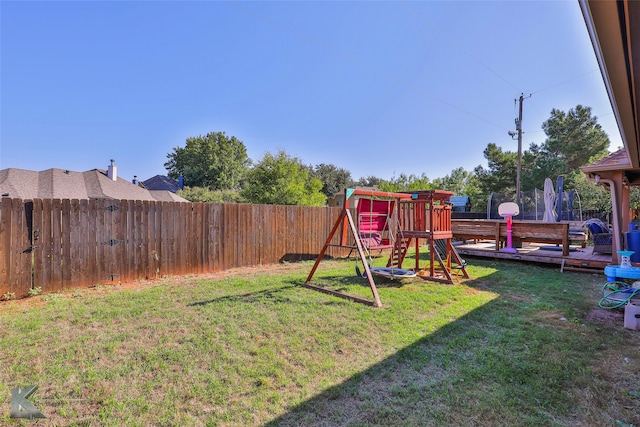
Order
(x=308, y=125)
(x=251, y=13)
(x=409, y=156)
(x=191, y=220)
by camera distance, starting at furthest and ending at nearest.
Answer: (x=409, y=156) < (x=308, y=125) < (x=251, y=13) < (x=191, y=220)

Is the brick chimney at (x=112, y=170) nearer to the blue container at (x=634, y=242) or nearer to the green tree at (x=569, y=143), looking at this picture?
the blue container at (x=634, y=242)

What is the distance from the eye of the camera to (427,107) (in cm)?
1559

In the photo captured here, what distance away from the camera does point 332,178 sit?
127 ft

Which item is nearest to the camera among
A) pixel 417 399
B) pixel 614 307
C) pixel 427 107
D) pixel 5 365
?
pixel 417 399

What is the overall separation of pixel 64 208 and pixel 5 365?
329 centimetres

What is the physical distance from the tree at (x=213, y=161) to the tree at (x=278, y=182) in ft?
76.5

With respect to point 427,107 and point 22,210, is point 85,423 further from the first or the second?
point 427,107

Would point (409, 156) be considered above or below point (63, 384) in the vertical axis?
above

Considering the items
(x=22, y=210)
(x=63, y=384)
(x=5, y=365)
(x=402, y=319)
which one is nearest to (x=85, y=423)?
(x=63, y=384)

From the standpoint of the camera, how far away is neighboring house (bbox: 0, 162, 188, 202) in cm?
1215

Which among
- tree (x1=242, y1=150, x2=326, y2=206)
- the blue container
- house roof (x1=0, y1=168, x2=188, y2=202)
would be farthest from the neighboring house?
Result: the blue container

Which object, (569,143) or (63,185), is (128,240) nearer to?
→ (63,185)

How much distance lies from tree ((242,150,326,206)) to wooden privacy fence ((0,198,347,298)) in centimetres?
795

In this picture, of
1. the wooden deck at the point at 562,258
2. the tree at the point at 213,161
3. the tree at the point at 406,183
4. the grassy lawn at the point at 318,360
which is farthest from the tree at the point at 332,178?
the grassy lawn at the point at 318,360
